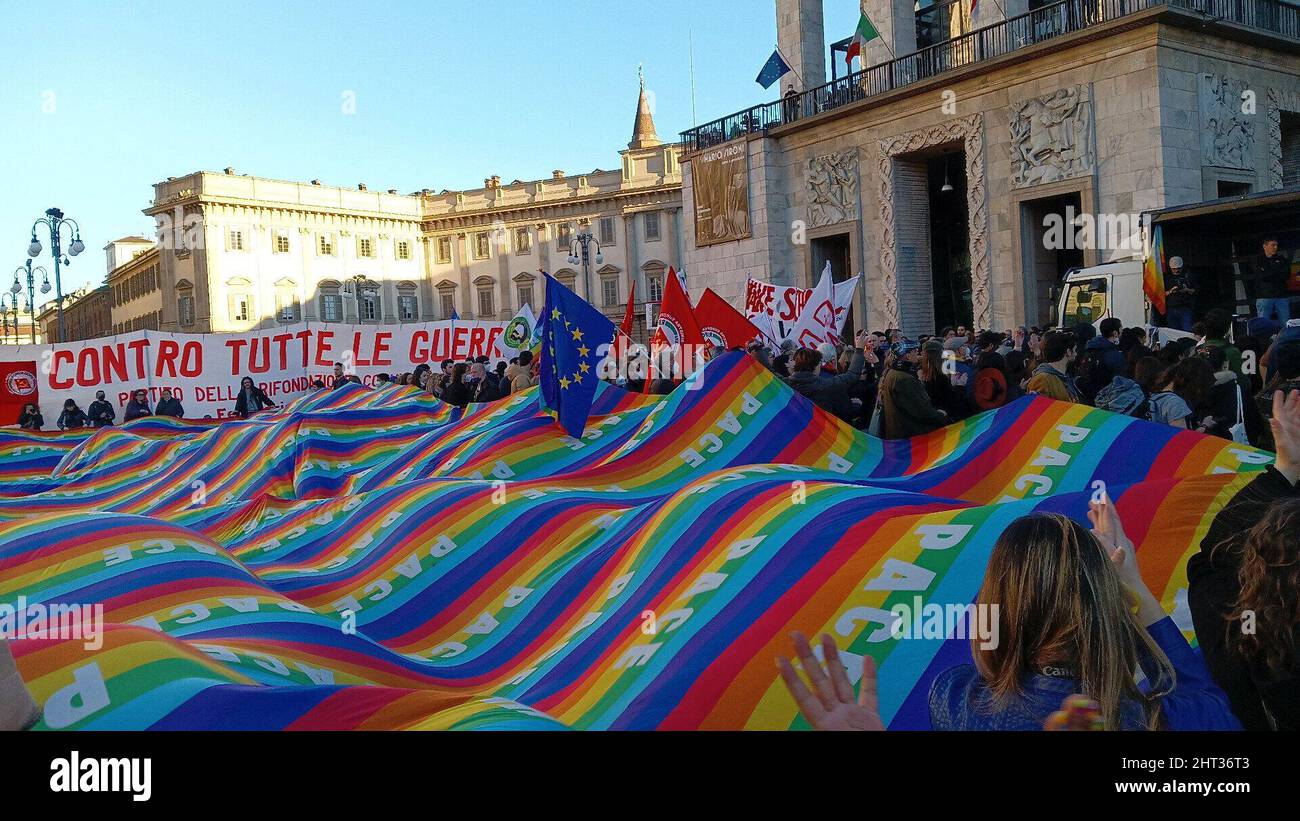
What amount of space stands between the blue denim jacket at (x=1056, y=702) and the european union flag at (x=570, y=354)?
A: 24.0ft

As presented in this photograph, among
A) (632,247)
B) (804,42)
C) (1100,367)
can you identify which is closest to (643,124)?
(632,247)

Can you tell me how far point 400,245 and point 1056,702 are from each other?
8152cm

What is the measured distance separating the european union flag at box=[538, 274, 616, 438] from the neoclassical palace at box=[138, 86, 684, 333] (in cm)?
5673

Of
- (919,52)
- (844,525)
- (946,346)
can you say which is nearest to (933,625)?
(844,525)

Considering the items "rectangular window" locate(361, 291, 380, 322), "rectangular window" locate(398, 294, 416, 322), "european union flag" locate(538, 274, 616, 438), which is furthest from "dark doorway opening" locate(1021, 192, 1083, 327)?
"rectangular window" locate(398, 294, 416, 322)

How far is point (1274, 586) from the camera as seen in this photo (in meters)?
2.39

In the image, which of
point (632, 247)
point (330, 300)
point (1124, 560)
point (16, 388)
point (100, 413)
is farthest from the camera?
point (330, 300)

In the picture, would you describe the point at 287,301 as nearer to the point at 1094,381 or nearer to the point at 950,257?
the point at 950,257

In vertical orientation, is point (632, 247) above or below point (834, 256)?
above

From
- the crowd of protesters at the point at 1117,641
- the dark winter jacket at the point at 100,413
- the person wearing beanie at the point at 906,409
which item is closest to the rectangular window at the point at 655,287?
A: the dark winter jacket at the point at 100,413

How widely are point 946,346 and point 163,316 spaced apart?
2740 inches

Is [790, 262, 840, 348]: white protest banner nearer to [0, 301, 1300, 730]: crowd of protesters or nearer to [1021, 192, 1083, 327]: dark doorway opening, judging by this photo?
[1021, 192, 1083, 327]: dark doorway opening

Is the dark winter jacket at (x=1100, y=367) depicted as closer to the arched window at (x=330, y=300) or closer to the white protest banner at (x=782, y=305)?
the white protest banner at (x=782, y=305)
